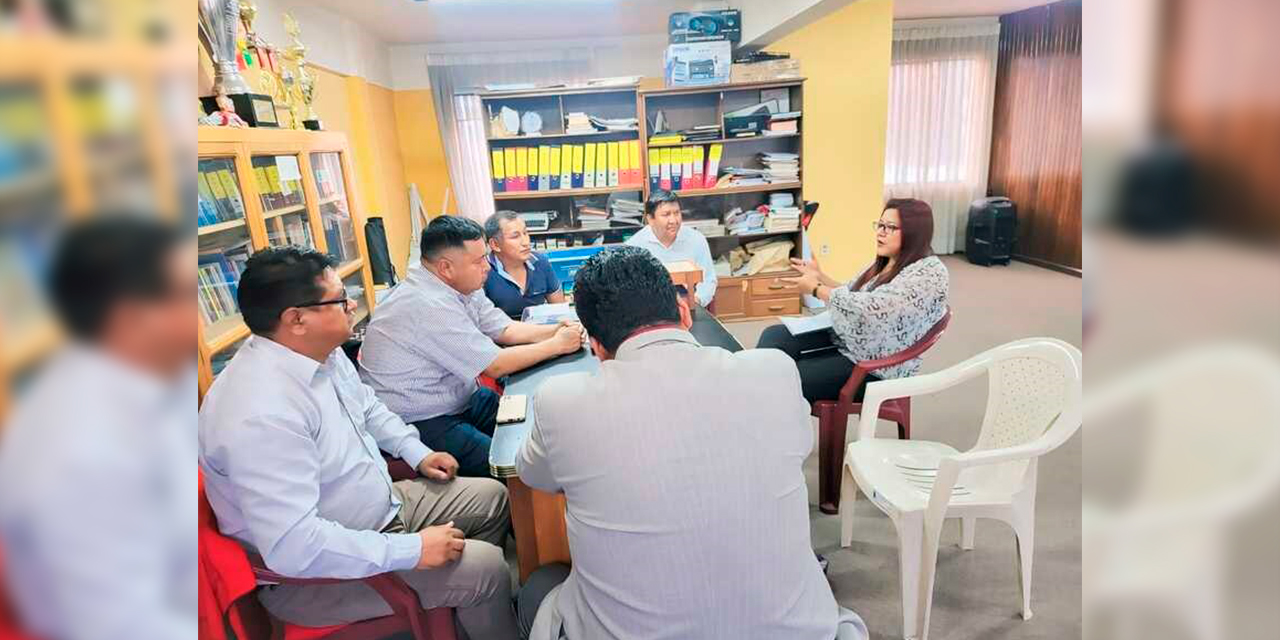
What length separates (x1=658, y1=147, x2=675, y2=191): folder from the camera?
171 inches

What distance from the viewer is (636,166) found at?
14.4 feet

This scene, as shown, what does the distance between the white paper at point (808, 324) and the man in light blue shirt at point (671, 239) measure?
0.89m

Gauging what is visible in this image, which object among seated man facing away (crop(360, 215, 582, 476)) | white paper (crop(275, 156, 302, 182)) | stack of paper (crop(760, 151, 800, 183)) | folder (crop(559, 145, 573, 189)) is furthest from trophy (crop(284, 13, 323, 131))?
stack of paper (crop(760, 151, 800, 183))

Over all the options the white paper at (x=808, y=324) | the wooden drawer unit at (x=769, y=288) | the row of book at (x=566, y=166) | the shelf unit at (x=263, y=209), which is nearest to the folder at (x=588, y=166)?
the row of book at (x=566, y=166)

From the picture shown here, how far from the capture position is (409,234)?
538cm

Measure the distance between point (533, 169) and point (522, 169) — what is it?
2.9 inches

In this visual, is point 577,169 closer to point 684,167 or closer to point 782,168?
point 684,167

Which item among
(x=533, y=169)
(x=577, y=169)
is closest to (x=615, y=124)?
(x=577, y=169)

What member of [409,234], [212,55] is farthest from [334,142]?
[409,234]

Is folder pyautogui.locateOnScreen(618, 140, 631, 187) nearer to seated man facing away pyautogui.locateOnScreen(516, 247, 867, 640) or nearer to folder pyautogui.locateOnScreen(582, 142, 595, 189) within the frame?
folder pyautogui.locateOnScreen(582, 142, 595, 189)

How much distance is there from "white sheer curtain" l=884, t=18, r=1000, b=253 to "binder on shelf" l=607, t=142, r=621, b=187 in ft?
9.83

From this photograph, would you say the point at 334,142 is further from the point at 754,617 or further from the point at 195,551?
the point at 195,551

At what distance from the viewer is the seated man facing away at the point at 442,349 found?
1.93m

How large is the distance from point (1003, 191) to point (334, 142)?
601 centimetres
